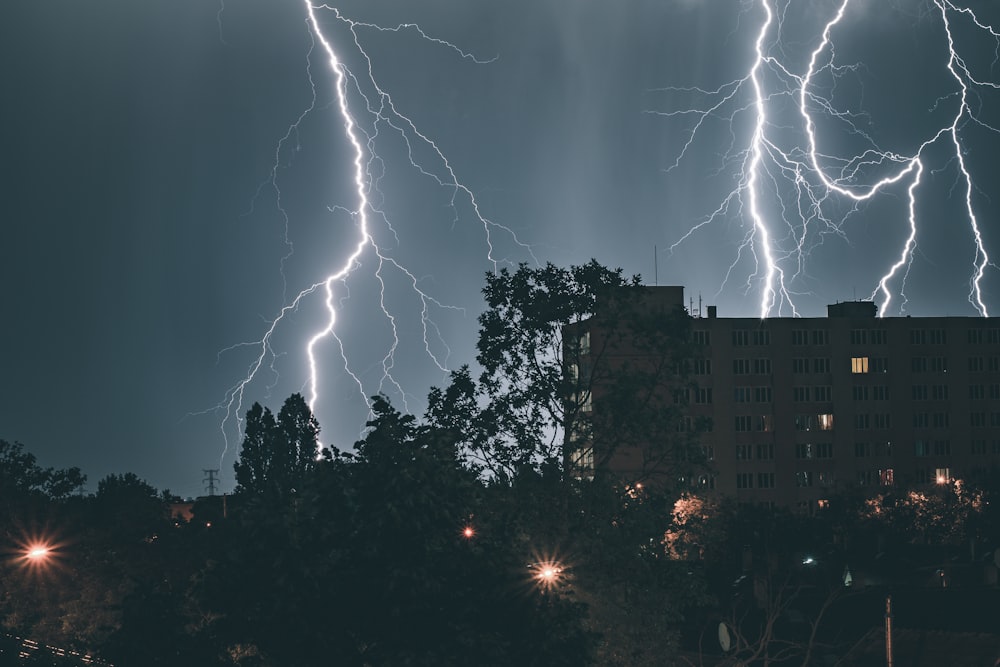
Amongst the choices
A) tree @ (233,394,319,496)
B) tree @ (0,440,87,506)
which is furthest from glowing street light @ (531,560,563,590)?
tree @ (233,394,319,496)

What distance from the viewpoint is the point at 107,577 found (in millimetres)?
42562

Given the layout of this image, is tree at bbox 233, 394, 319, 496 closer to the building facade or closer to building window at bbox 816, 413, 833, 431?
the building facade

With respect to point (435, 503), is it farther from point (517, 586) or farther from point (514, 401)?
point (514, 401)

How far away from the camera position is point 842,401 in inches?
4409

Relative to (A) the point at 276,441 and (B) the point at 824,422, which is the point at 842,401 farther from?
(A) the point at 276,441

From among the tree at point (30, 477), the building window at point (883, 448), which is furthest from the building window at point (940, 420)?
the tree at point (30, 477)

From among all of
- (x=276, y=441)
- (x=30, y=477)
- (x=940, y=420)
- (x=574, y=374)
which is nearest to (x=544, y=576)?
(x=574, y=374)

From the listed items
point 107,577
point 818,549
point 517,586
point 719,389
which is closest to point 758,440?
point 719,389

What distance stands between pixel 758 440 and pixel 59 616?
79.6 metres

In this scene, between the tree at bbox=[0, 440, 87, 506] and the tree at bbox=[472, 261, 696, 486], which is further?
the tree at bbox=[0, 440, 87, 506]

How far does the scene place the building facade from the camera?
354ft

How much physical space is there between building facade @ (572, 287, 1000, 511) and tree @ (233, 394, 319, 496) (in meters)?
36.9

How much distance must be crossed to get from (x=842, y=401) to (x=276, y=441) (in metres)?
56.4

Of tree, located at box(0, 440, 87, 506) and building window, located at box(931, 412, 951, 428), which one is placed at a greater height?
building window, located at box(931, 412, 951, 428)
